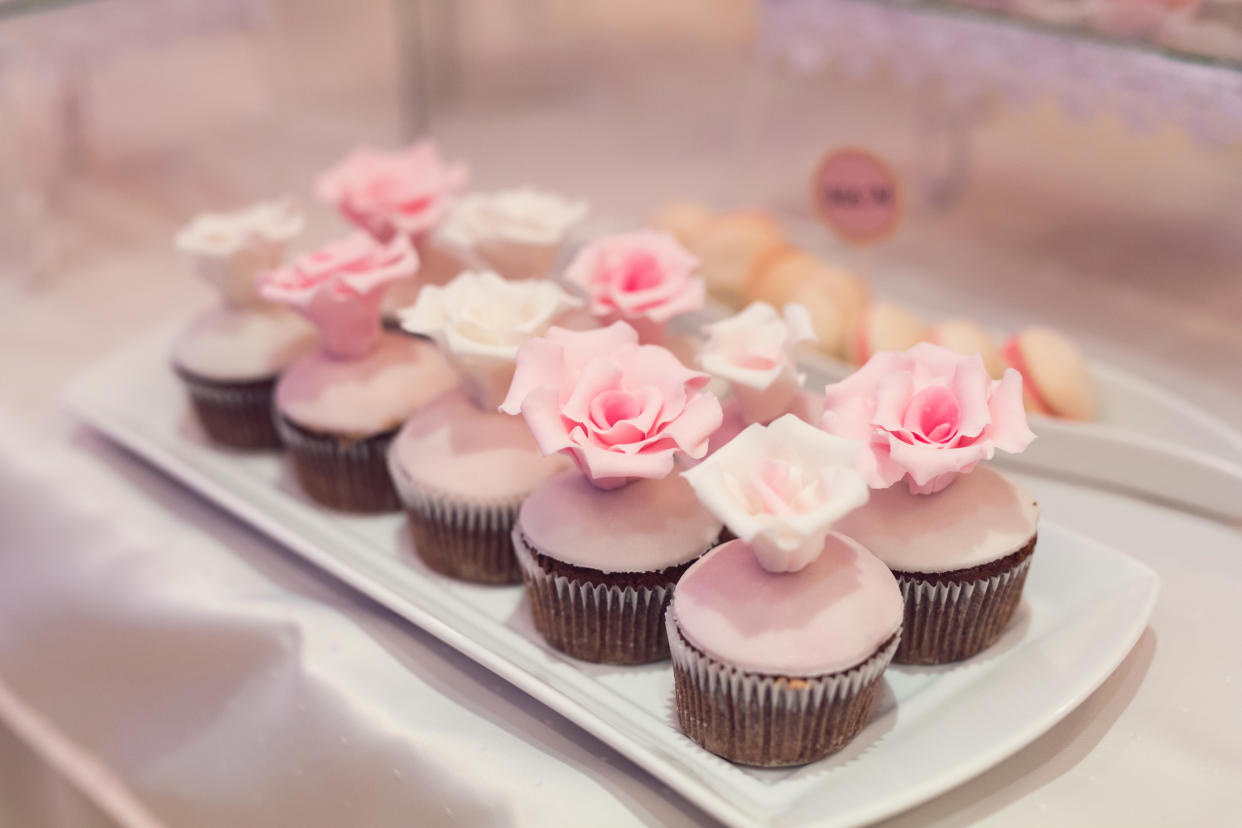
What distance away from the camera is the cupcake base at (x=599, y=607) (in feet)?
2.95

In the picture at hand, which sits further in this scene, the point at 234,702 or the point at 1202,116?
the point at 1202,116

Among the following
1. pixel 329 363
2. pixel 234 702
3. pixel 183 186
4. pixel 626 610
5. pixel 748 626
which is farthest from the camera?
pixel 183 186

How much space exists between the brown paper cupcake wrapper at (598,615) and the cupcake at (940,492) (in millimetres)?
175

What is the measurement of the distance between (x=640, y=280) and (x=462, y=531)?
293 mm

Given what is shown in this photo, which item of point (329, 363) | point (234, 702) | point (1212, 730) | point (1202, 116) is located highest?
point (1202, 116)

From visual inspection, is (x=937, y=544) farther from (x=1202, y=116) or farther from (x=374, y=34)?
(x=374, y=34)

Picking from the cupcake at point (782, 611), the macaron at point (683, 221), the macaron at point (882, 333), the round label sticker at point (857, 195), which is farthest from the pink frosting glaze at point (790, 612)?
the macaron at point (683, 221)

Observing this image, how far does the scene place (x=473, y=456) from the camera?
1.02 metres

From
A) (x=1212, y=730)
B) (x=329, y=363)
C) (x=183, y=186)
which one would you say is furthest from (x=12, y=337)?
(x=1212, y=730)

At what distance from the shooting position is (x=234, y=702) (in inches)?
40.5

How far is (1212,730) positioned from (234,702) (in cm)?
83

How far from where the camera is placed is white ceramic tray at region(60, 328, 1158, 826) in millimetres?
790

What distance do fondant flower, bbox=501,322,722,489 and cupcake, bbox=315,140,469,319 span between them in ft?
1.48

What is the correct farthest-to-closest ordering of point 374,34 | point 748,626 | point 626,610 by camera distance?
point 374,34
point 626,610
point 748,626
